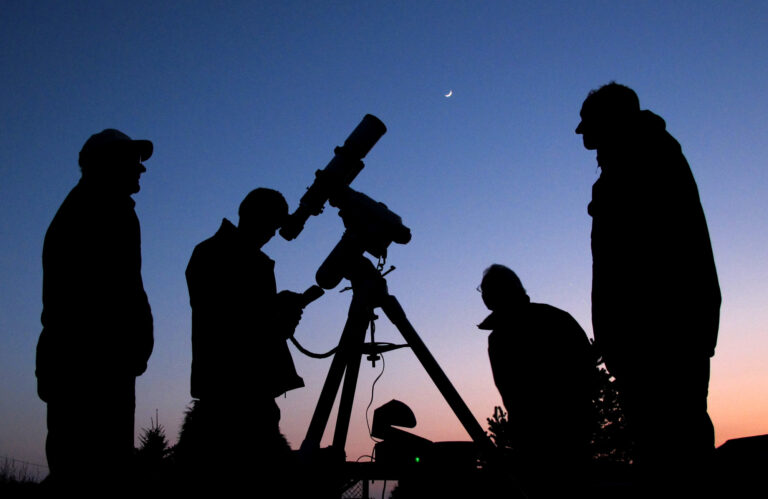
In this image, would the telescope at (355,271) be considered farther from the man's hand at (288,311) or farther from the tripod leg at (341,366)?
the man's hand at (288,311)

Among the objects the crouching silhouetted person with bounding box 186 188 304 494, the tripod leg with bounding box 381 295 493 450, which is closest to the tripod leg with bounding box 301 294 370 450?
the tripod leg with bounding box 381 295 493 450

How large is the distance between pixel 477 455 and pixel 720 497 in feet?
4.77

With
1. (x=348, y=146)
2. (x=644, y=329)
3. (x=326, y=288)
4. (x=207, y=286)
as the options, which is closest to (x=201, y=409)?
(x=207, y=286)

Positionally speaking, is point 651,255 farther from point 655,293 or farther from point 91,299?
point 91,299

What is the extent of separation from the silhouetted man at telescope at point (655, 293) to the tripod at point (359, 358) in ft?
3.92

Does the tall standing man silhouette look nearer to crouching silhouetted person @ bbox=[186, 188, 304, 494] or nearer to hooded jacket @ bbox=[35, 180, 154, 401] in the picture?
hooded jacket @ bbox=[35, 180, 154, 401]

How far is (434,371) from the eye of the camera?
10.8ft

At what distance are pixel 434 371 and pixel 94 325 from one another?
1966 mm

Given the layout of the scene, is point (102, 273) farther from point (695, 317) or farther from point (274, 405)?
point (695, 317)

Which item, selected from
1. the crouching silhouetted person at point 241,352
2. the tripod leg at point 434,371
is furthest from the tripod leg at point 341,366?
the crouching silhouetted person at point 241,352

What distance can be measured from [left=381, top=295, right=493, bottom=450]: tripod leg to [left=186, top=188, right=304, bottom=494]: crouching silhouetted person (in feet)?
2.46

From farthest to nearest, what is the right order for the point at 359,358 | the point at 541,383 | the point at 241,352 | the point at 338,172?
the point at 338,172 → the point at 359,358 → the point at 541,383 → the point at 241,352

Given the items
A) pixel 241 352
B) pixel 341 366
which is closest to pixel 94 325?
pixel 241 352

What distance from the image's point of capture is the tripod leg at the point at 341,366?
→ 304 centimetres
